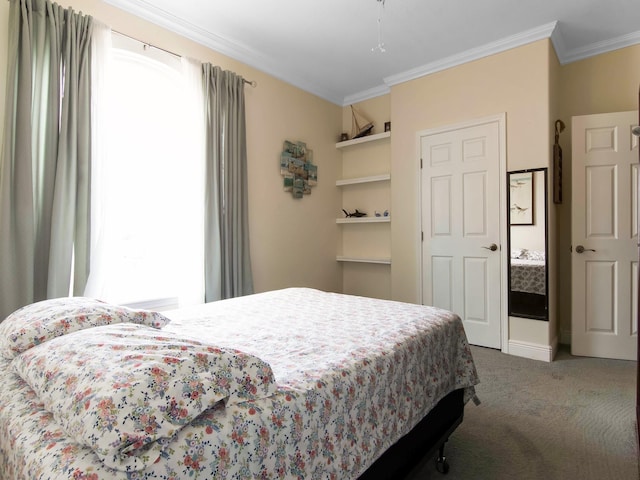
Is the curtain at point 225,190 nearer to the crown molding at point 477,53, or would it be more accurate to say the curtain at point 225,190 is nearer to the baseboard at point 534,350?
the crown molding at point 477,53

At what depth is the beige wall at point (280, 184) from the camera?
3.44 metres

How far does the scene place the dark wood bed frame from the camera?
3.96 feet

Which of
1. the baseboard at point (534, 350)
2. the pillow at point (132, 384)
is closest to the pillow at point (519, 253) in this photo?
the baseboard at point (534, 350)

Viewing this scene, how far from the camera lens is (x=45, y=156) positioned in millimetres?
2109

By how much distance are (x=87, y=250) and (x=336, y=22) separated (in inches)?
102

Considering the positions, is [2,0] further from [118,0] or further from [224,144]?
[224,144]

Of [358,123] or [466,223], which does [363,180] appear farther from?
[466,223]

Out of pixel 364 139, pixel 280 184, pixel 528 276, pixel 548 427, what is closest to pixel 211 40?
pixel 280 184

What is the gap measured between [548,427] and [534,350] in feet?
3.98

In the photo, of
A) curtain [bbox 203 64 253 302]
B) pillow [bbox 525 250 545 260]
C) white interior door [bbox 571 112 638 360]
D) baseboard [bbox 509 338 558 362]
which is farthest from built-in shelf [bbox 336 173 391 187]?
baseboard [bbox 509 338 558 362]

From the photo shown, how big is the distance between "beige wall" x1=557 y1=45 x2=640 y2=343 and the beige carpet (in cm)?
82

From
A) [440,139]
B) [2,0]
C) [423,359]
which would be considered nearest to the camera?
[423,359]

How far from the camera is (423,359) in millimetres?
1435

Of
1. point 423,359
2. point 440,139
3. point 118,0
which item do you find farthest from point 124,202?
point 440,139
